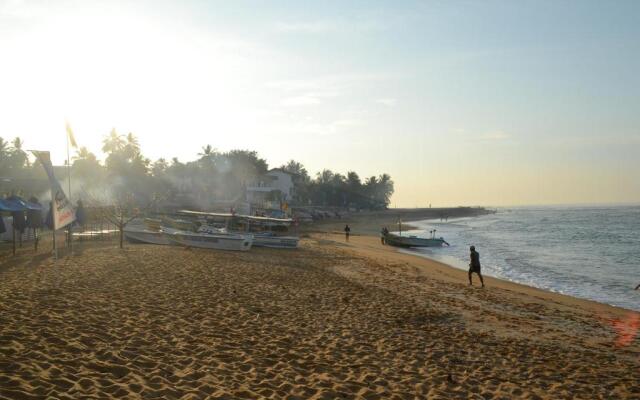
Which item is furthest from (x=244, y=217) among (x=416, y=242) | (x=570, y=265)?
(x=570, y=265)

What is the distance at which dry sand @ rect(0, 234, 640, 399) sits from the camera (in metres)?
6.80

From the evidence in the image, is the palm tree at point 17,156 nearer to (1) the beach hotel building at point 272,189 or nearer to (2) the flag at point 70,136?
(1) the beach hotel building at point 272,189

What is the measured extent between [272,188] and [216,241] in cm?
6427

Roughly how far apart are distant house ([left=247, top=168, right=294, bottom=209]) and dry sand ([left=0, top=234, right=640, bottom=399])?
2583 inches

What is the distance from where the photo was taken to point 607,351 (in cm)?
1030

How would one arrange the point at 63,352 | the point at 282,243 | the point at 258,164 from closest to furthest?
the point at 63,352
the point at 282,243
the point at 258,164

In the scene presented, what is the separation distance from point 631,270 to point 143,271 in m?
28.7

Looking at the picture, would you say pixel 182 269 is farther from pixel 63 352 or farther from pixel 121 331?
pixel 63 352

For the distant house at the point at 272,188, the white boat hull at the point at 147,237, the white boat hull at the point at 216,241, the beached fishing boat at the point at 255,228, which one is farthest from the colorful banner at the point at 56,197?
the distant house at the point at 272,188

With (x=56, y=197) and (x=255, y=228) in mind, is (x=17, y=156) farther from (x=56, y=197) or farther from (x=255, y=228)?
(x=56, y=197)

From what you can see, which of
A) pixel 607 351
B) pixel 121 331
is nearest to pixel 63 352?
pixel 121 331

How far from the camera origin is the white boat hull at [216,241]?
2709 cm

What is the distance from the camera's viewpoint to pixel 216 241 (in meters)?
→ 27.2

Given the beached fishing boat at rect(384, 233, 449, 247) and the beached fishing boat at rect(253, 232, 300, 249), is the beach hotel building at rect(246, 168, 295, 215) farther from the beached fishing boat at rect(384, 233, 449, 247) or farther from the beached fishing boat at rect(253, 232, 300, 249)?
the beached fishing boat at rect(253, 232, 300, 249)
